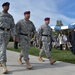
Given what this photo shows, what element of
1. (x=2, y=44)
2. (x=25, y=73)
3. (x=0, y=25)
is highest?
(x=0, y=25)

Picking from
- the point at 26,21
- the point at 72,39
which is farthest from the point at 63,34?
the point at 26,21

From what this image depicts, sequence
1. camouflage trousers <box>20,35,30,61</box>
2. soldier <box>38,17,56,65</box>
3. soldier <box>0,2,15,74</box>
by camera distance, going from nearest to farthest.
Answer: soldier <box>0,2,15,74</box>, camouflage trousers <box>20,35,30,61</box>, soldier <box>38,17,56,65</box>

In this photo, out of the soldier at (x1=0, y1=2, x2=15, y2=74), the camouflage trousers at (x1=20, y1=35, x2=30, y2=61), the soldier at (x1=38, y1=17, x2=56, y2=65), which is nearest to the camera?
the soldier at (x1=0, y1=2, x2=15, y2=74)

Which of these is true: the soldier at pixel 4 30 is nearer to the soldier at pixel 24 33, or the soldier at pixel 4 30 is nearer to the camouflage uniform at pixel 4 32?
the camouflage uniform at pixel 4 32

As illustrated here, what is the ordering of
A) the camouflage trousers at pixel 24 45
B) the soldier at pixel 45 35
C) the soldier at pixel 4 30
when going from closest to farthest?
the soldier at pixel 4 30 → the camouflage trousers at pixel 24 45 → the soldier at pixel 45 35

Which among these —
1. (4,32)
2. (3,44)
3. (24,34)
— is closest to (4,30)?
(4,32)

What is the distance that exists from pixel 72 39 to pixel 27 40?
2.76 meters

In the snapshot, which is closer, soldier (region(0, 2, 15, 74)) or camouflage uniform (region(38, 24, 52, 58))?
soldier (region(0, 2, 15, 74))

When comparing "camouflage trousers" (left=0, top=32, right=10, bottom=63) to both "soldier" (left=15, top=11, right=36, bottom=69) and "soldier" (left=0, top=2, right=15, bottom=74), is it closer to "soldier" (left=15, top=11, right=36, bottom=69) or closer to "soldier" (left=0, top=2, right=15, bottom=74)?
"soldier" (left=0, top=2, right=15, bottom=74)

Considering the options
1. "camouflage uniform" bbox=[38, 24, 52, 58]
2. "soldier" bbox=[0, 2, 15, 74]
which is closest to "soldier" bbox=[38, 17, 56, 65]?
"camouflage uniform" bbox=[38, 24, 52, 58]

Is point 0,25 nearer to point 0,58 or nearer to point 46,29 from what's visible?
point 0,58

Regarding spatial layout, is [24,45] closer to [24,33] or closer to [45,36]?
[24,33]

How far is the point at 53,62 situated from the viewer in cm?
1049

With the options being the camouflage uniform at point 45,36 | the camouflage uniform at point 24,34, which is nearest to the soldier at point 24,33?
the camouflage uniform at point 24,34
